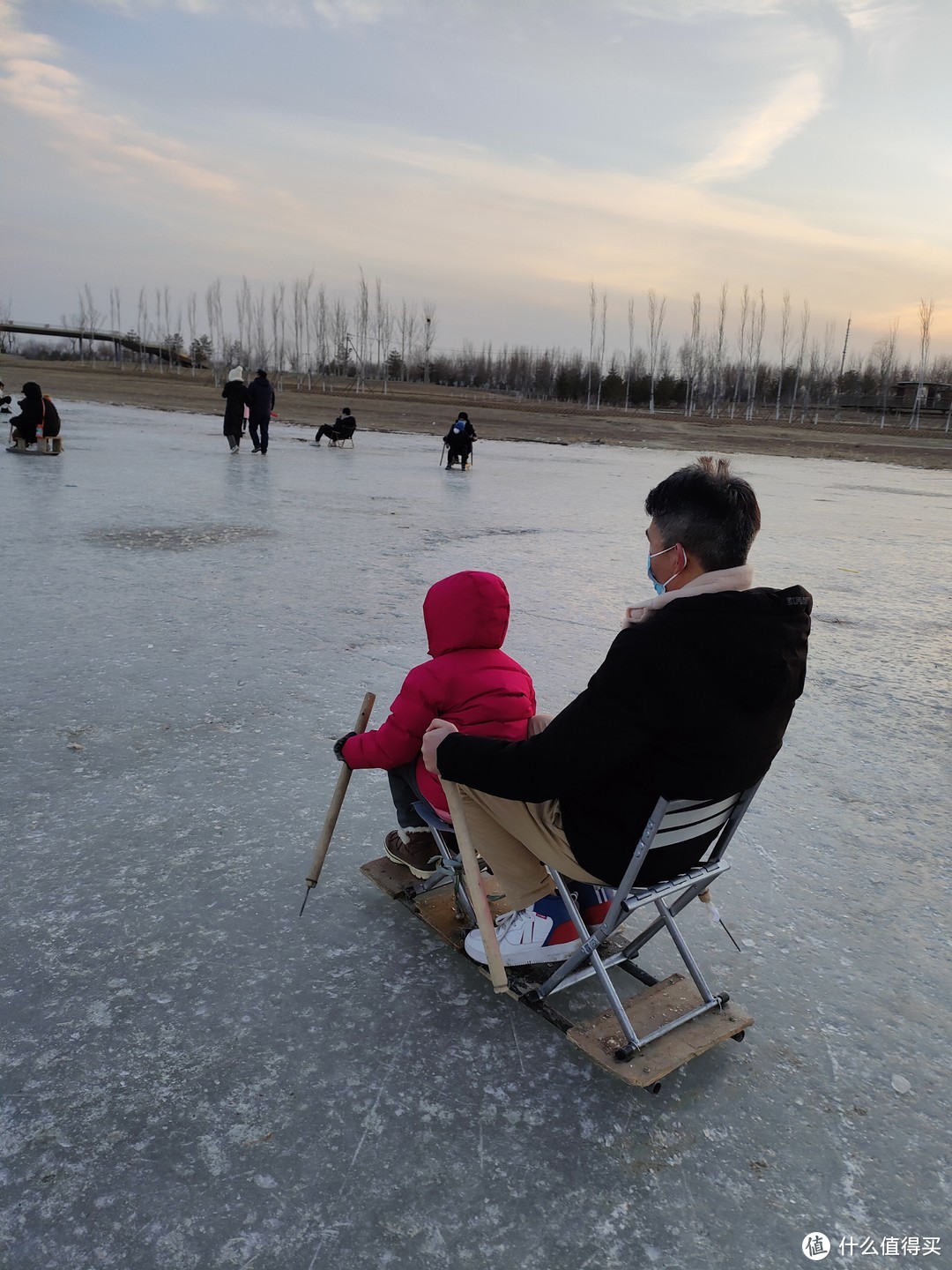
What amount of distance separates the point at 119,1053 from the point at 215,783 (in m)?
1.51

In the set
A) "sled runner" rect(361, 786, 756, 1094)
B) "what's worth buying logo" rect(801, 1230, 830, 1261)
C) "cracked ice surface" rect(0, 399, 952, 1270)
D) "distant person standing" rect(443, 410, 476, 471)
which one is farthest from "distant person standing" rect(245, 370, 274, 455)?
"what's worth buying logo" rect(801, 1230, 830, 1261)

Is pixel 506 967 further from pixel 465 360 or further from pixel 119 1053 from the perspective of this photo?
pixel 465 360

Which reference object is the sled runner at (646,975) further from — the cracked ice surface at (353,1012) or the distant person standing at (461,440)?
the distant person standing at (461,440)

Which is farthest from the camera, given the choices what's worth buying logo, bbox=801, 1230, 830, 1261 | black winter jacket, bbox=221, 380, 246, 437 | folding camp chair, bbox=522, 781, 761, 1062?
black winter jacket, bbox=221, 380, 246, 437

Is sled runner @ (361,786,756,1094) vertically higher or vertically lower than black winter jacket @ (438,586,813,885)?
lower

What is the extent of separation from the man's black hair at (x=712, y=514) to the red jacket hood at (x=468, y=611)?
61 centimetres

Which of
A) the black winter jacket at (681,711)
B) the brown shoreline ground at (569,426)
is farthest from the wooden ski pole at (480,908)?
the brown shoreline ground at (569,426)

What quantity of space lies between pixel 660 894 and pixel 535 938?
0.50m

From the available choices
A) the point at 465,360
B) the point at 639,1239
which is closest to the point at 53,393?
the point at 639,1239

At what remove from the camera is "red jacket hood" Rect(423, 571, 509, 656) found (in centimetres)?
256

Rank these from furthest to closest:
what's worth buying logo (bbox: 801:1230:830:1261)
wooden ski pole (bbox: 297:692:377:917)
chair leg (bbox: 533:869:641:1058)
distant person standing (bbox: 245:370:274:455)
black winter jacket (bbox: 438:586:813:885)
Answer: distant person standing (bbox: 245:370:274:455) < wooden ski pole (bbox: 297:692:377:917) < chair leg (bbox: 533:869:641:1058) < black winter jacket (bbox: 438:586:813:885) < what's worth buying logo (bbox: 801:1230:830:1261)

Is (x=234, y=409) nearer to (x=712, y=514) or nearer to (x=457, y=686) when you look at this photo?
(x=457, y=686)

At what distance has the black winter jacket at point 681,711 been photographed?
1.95 metres

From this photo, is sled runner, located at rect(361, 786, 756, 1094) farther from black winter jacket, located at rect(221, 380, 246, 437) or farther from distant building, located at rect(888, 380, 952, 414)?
distant building, located at rect(888, 380, 952, 414)
